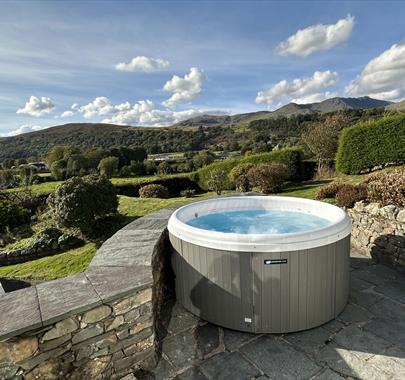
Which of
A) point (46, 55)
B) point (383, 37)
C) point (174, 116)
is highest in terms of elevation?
point (174, 116)

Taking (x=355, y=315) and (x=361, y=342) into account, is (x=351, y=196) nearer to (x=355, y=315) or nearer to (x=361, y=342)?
(x=355, y=315)

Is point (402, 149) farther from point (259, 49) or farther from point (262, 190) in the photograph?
point (259, 49)

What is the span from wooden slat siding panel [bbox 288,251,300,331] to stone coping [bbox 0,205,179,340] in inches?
48.8

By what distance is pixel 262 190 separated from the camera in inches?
416

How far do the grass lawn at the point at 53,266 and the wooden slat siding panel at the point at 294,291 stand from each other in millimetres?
3709

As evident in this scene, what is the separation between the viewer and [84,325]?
187cm

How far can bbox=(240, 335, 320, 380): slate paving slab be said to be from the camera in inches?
83.6

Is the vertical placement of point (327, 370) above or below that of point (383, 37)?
below

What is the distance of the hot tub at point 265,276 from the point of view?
2428 millimetres

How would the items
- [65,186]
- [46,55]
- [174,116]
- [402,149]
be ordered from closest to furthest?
[65,186]
[46,55]
[402,149]
[174,116]

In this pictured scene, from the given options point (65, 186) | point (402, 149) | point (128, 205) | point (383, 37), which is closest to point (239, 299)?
point (65, 186)

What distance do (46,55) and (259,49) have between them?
6.43 meters

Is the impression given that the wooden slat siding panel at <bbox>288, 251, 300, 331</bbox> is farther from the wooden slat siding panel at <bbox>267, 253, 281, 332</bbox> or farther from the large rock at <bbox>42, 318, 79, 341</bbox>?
the large rock at <bbox>42, 318, 79, 341</bbox>

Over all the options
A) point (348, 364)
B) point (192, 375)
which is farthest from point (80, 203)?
point (348, 364)
